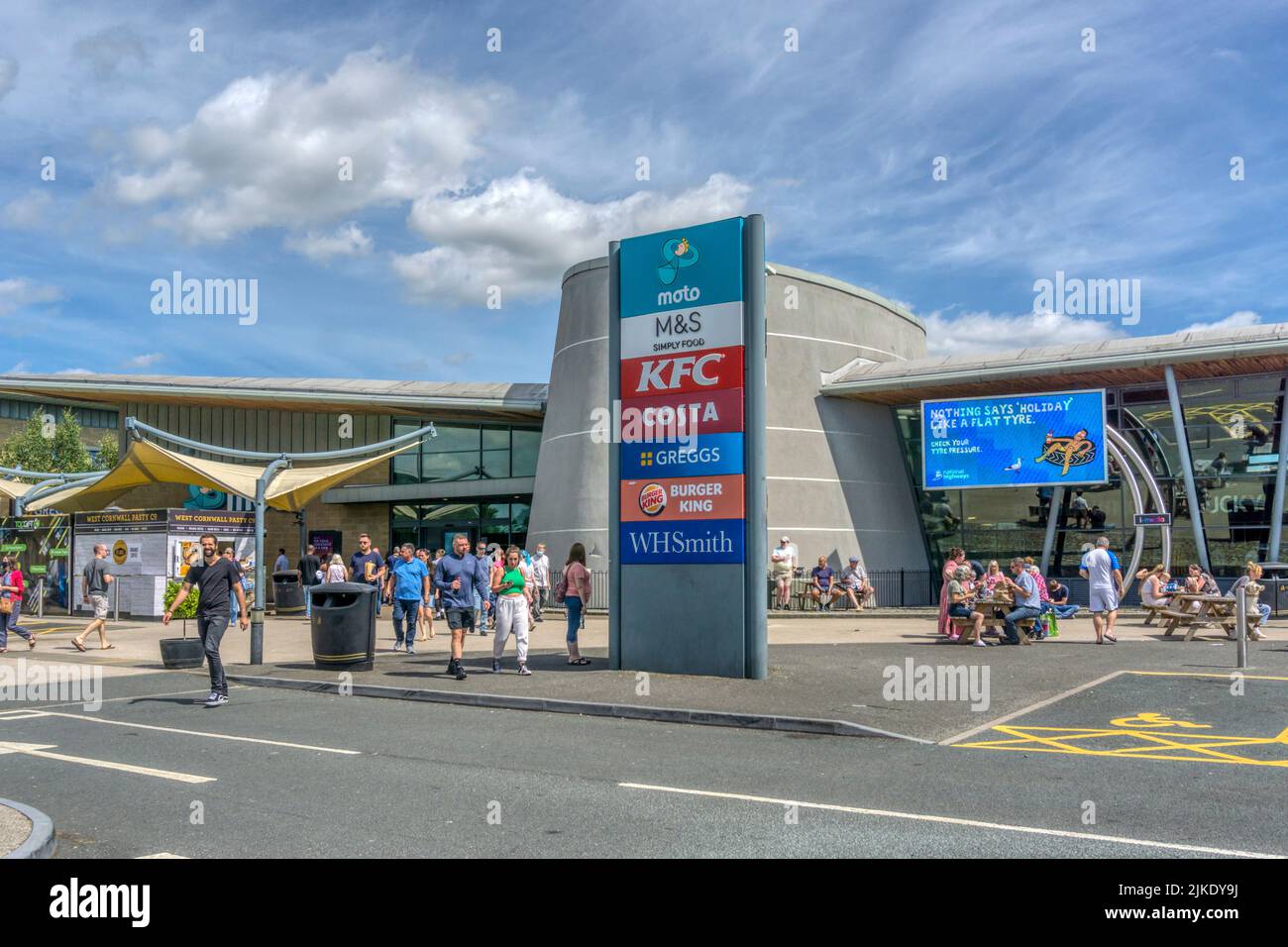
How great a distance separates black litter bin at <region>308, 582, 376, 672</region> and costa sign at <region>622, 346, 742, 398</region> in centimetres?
452

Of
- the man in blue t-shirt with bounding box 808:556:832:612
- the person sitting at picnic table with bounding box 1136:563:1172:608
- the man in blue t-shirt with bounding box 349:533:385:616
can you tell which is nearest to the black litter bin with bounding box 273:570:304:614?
the man in blue t-shirt with bounding box 349:533:385:616

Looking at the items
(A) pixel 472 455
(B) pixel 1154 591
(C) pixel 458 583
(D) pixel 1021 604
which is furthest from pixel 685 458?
(A) pixel 472 455

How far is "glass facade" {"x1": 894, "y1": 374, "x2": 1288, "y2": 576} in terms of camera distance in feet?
82.4

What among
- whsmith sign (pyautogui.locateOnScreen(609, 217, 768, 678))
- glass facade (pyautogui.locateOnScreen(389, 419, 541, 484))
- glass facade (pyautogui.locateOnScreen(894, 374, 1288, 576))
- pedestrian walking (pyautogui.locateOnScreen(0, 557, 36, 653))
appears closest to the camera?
whsmith sign (pyautogui.locateOnScreen(609, 217, 768, 678))

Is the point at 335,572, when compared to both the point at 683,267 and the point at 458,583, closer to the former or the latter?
the point at 458,583

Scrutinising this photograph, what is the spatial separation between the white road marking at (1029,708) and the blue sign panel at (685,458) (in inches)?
168

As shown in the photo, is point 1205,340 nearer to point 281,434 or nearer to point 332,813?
point 332,813

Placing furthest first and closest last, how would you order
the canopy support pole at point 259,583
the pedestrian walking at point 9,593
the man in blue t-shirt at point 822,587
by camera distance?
1. the man in blue t-shirt at point 822,587
2. the pedestrian walking at point 9,593
3. the canopy support pole at point 259,583

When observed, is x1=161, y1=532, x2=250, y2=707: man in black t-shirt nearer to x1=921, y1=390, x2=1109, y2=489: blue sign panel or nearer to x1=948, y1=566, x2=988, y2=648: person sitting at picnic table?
x1=948, y1=566, x2=988, y2=648: person sitting at picnic table

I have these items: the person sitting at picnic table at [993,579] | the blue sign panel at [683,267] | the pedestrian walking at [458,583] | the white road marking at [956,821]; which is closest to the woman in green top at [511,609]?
the pedestrian walking at [458,583]

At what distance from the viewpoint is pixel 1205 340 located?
937 inches

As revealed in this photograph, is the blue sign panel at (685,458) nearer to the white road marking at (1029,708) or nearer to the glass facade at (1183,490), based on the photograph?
the white road marking at (1029,708)

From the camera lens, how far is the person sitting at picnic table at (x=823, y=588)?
25812 mm

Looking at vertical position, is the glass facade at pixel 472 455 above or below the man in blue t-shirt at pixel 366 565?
above
